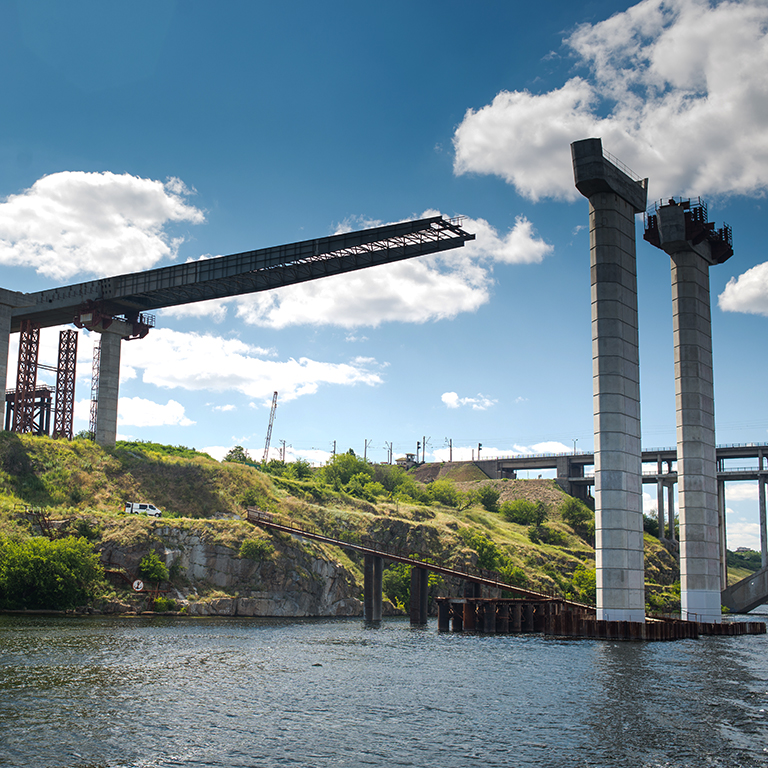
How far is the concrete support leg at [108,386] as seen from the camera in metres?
103

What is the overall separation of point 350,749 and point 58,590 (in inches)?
2146

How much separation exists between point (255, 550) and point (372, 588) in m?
14.2

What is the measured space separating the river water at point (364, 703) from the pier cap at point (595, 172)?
126ft

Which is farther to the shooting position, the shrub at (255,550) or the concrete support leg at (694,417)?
the shrub at (255,550)

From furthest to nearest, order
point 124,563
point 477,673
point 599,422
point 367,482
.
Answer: point 367,482 → point 124,563 → point 599,422 → point 477,673

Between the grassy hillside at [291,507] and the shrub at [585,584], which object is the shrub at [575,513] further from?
the shrub at [585,584]

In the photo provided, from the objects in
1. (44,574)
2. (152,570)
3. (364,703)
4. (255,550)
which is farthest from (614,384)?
(44,574)

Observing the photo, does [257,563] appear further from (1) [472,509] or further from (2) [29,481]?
(1) [472,509]

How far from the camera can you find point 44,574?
234 ft

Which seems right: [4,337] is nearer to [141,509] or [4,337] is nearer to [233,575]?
[141,509]

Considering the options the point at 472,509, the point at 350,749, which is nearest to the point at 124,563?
the point at 350,749

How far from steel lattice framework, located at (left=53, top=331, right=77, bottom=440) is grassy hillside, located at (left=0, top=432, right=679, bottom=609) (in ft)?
25.1

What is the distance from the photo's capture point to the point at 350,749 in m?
26.7

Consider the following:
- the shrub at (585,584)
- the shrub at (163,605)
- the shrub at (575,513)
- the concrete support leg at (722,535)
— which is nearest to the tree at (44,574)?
the shrub at (163,605)
